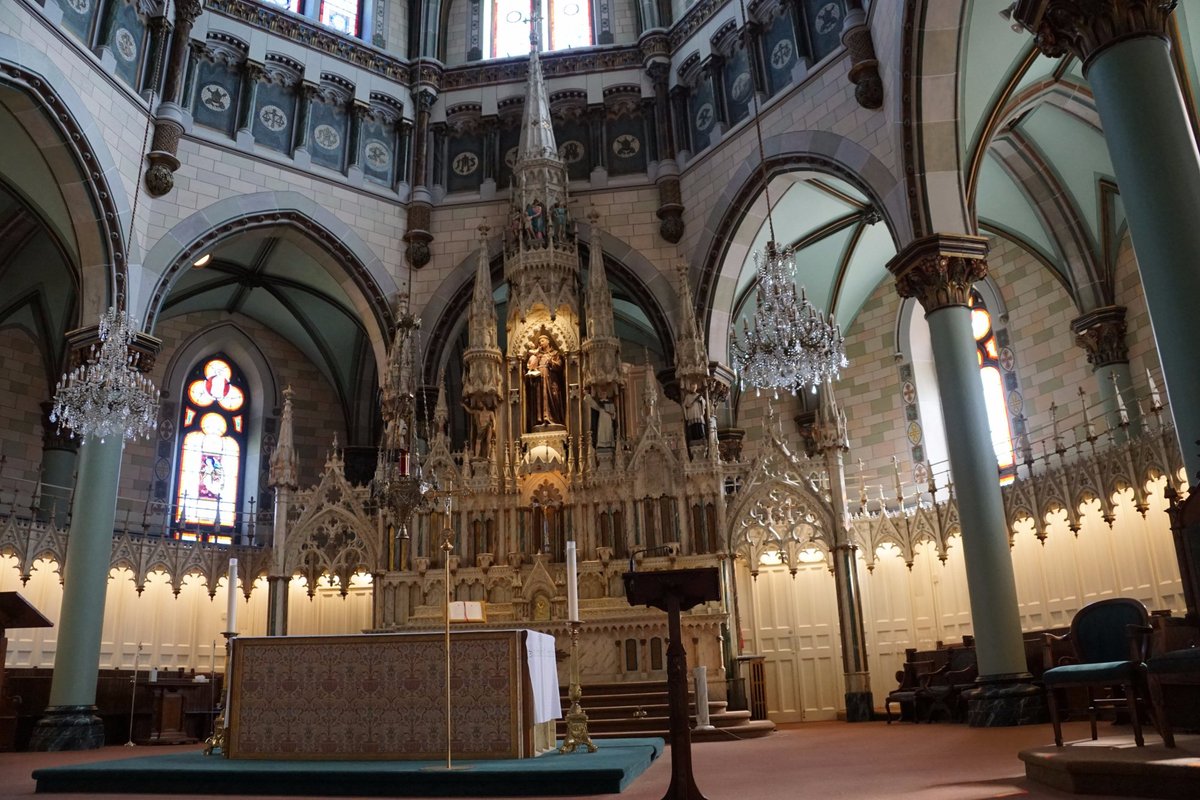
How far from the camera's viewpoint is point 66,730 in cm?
1289

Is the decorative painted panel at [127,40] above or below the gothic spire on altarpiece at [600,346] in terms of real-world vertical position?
above

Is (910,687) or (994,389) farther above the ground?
(994,389)

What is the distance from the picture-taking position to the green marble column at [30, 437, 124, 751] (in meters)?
13.0

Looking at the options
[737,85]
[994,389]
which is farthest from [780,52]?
[994,389]

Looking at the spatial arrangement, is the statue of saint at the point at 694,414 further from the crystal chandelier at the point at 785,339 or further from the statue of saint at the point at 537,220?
the statue of saint at the point at 537,220

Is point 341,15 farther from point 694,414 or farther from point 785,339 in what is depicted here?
point 785,339

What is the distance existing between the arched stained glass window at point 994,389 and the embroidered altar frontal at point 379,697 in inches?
500

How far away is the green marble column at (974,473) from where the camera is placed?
10930mm

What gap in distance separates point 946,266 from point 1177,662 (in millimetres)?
7931

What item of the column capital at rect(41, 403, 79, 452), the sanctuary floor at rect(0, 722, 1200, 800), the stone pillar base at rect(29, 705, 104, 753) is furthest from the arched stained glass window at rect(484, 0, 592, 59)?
the sanctuary floor at rect(0, 722, 1200, 800)

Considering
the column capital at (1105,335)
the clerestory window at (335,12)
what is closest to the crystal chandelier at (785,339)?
the column capital at (1105,335)

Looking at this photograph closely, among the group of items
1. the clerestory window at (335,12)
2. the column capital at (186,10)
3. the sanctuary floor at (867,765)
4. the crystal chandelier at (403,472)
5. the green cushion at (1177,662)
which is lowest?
the sanctuary floor at (867,765)

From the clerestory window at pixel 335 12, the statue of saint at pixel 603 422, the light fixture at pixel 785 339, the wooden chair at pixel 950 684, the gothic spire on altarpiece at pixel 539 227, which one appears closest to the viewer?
the light fixture at pixel 785 339

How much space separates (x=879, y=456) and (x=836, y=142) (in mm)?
7321
